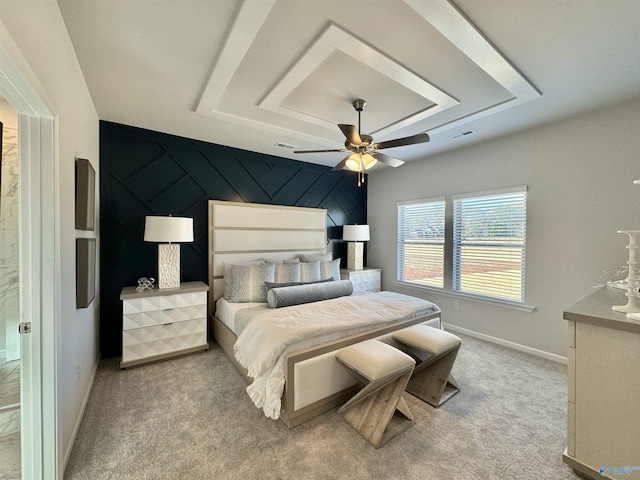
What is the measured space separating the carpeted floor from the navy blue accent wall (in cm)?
114

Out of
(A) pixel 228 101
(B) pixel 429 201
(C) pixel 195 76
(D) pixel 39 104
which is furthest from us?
(B) pixel 429 201

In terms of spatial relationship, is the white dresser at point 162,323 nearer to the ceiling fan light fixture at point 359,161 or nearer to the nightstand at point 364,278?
the ceiling fan light fixture at point 359,161

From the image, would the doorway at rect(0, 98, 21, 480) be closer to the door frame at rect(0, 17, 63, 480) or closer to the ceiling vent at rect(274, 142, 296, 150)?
the door frame at rect(0, 17, 63, 480)

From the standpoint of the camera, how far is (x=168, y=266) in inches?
122

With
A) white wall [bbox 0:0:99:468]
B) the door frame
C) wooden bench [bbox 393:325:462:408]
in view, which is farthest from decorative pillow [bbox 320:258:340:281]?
the door frame

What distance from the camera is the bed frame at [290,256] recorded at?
196 cm

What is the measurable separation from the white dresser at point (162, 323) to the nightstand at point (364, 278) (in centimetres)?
235

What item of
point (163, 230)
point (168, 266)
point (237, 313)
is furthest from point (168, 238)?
point (237, 313)

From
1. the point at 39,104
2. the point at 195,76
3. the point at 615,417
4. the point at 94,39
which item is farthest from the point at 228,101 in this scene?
the point at 615,417

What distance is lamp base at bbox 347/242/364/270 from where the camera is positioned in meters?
4.76

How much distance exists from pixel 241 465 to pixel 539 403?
2.45m

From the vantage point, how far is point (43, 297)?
4.57 ft

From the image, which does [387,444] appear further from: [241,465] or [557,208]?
[557,208]

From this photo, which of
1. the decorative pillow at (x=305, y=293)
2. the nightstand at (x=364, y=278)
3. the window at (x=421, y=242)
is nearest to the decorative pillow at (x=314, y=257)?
the nightstand at (x=364, y=278)
